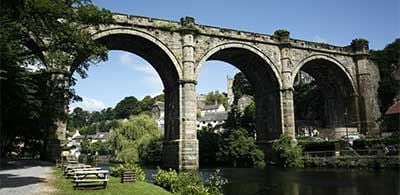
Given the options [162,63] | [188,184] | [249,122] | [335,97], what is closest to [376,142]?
[335,97]

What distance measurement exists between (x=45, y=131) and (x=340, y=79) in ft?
110

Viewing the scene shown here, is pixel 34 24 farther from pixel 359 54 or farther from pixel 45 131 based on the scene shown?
pixel 359 54

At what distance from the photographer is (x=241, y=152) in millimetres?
38625

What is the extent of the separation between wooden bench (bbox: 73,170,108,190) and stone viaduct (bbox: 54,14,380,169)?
53.5ft

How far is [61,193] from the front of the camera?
449 inches

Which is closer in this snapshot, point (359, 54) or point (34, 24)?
point (34, 24)

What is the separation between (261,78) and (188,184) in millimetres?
27332

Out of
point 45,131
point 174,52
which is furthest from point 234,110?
point 45,131

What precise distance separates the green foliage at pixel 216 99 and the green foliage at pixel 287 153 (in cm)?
9129

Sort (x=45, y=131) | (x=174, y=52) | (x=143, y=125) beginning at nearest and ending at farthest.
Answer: (x=45, y=131) → (x=174, y=52) → (x=143, y=125)

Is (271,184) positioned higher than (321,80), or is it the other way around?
(321,80)

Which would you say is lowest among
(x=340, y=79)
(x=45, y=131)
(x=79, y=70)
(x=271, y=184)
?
(x=271, y=184)

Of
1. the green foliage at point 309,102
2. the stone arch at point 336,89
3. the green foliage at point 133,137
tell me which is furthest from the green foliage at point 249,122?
the green foliage at point 133,137

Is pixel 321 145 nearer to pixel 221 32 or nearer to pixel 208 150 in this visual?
pixel 208 150
